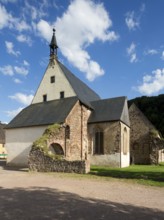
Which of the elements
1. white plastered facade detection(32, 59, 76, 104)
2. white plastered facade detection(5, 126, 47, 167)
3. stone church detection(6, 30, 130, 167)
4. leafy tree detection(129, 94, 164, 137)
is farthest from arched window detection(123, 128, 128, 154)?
leafy tree detection(129, 94, 164, 137)

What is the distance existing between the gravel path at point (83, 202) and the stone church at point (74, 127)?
12539mm

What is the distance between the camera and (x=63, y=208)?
321 inches

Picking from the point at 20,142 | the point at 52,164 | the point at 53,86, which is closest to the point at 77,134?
the point at 20,142

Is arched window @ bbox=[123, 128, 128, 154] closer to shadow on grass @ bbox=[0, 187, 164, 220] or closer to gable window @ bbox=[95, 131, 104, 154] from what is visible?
gable window @ bbox=[95, 131, 104, 154]

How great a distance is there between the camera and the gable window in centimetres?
2783

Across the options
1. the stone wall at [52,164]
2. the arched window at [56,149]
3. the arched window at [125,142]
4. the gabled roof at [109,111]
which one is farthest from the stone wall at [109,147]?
the stone wall at [52,164]

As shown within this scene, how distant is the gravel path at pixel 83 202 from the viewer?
7.45 meters

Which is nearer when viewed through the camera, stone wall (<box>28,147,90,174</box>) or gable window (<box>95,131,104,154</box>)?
stone wall (<box>28,147,90,174</box>)

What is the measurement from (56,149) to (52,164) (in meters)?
5.84

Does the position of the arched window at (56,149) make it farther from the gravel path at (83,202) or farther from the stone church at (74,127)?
the gravel path at (83,202)

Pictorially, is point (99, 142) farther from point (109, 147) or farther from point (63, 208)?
point (63, 208)

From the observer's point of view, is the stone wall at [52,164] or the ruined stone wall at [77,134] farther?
the ruined stone wall at [77,134]

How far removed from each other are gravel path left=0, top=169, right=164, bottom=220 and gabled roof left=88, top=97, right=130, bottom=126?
14.8 m

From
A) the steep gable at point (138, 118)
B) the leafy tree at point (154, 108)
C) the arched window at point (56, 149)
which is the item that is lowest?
the arched window at point (56, 149)
